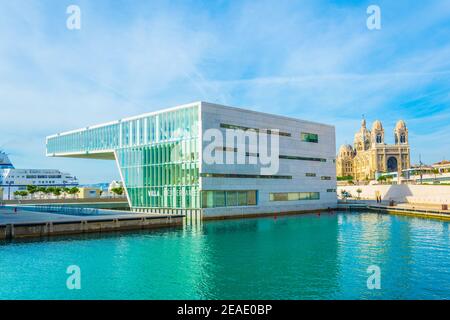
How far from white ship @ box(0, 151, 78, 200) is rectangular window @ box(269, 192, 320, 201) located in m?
119

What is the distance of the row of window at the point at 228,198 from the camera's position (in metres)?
64.3

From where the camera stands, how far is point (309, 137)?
277 ft

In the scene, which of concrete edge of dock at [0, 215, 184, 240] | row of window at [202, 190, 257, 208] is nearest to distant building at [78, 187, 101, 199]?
row of window at [202, 190, 257, 208]

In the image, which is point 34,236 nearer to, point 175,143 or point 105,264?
point 105,264

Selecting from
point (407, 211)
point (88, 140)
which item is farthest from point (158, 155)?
point (407, 211)

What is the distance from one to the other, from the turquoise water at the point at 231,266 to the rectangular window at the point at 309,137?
40.4 m

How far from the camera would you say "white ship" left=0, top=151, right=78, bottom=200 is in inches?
6265

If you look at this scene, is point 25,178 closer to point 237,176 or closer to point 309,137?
point 237,176

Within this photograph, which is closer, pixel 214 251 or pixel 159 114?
pixel 214 251

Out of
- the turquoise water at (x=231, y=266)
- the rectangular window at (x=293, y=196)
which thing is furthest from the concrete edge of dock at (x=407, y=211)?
the turquoise water at (x=231, y=266)

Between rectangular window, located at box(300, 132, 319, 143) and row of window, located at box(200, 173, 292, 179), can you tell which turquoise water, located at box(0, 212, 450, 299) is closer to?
row of window, located at box(200, 173, 292, 179)
